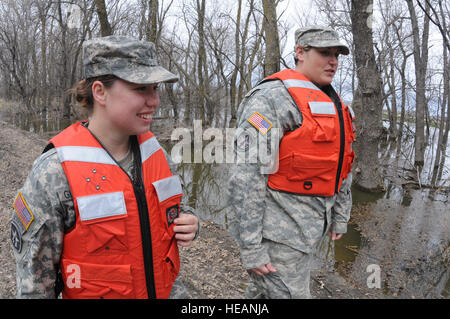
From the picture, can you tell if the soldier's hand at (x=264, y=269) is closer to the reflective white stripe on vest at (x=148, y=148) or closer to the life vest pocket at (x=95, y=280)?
the life vest pocket at (x=95, y=280)

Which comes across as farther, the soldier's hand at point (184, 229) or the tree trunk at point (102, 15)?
the tree trunk at point (102, 15)

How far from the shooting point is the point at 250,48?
19.3 meters

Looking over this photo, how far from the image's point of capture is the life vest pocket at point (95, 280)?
1.30 m

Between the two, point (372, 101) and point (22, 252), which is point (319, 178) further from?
point (372, 101)

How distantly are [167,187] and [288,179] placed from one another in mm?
883

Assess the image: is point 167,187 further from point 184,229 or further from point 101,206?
point 101,206

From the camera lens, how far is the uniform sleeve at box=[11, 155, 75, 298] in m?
1.22

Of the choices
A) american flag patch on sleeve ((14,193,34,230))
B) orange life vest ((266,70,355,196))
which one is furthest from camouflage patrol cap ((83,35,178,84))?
orange life vest ((266,70,355,196))

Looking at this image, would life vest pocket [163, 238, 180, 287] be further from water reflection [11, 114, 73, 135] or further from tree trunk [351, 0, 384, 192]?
water reflection [11, 114, 73, 135]

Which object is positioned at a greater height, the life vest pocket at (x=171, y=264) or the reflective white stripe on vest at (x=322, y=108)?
the reflective white stripe on vest at (x=322, y=108)

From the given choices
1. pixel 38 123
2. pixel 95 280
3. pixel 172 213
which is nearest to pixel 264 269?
pixel 172 213

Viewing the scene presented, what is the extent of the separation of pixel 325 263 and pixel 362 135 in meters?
4.13

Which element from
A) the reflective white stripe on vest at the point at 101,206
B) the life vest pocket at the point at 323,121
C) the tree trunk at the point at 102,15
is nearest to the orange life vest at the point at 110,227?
the reflective white stripe on vest at the point at 101,206
